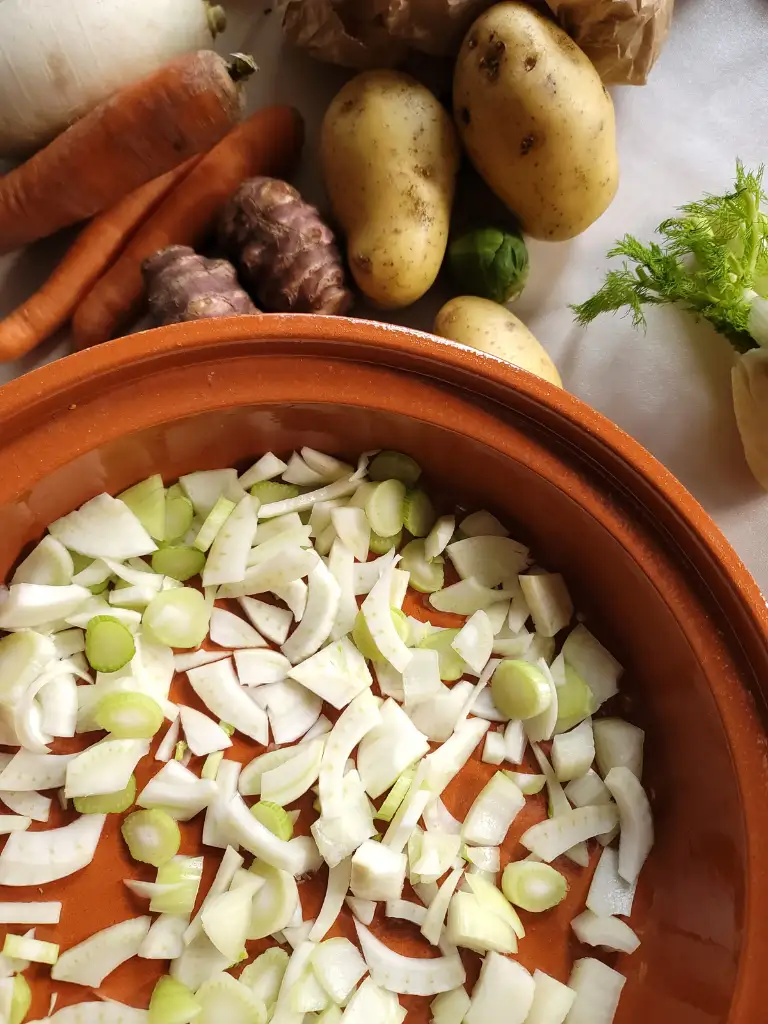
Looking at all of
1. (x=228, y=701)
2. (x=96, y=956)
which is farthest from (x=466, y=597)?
(x=96, y=956)

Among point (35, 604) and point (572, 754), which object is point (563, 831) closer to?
point (572, 754)

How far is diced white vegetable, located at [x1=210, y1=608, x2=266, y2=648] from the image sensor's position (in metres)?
0.80

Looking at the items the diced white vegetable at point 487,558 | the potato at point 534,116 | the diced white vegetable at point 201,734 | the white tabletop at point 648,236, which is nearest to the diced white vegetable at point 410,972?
the diced white vegetable at point 201,734

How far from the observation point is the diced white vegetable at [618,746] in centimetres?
79

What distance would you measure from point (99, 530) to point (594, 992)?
0.62 m

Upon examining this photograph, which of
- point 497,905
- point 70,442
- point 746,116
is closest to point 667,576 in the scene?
point 497,905

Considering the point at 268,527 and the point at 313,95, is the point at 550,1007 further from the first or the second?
the point at 313,95

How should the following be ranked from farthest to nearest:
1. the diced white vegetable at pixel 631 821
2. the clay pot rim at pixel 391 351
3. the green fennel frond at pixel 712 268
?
the green fennel frond at pixel 712 268, the diced white vegetable at pixel 631 821, the clay pot rim at pixel 391 351

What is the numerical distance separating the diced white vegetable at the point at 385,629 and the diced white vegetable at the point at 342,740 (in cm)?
4

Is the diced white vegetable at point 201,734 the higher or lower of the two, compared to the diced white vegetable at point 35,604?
lower

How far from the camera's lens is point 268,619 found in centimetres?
81

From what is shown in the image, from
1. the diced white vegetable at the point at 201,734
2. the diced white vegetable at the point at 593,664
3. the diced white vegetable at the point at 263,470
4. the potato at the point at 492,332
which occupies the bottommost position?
the diced white vegetable at the point at 201,734

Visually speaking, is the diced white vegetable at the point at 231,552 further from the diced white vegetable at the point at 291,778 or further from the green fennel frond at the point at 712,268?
the green fennel frond at the point at 712,268

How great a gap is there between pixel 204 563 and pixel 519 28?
608mm
